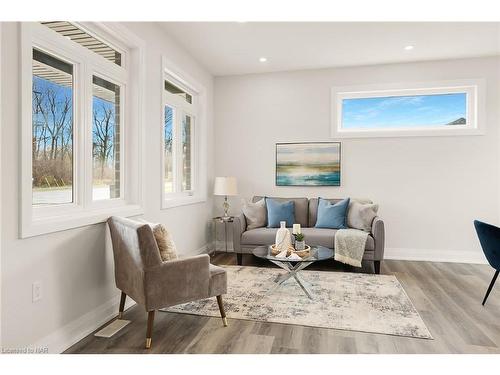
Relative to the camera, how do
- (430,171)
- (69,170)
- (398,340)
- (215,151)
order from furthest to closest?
1. (215,151)
2. (430,171)
3. (69,170)
4. (398,340)

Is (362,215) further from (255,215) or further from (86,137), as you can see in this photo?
(86,137)

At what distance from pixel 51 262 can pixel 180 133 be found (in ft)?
8.70

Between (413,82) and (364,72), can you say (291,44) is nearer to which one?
(364,72)

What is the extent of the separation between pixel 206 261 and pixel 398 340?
1.51 metres

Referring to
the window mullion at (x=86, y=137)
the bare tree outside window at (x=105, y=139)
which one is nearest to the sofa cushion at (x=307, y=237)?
the bare tree outside window at (x=105, y=139)

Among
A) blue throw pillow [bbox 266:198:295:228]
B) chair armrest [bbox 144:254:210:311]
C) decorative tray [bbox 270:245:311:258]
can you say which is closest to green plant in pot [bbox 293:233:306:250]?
decorative tray [bbox 270:245:311:258]

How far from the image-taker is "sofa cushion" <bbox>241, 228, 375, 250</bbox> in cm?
407

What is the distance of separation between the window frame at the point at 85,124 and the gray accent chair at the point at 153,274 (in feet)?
1.20

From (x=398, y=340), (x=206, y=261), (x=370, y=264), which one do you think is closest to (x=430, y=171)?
(x=370, y=264)

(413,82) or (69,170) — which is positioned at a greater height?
(413,82)

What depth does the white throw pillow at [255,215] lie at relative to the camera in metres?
4.55

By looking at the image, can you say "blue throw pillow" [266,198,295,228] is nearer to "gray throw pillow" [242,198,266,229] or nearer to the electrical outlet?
"gray throw pillow" [242,198,266,229]

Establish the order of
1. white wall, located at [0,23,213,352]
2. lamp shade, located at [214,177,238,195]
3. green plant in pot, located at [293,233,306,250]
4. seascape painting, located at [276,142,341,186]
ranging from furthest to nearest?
1. seascape painting, located at [276,142,341,186]
2. lamp shade, located at [214,177,238,195]
3. green plant in pot, located at [293,233,306,250]
4. white wall, located at [0,23,213,352]

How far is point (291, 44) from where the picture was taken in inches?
161
